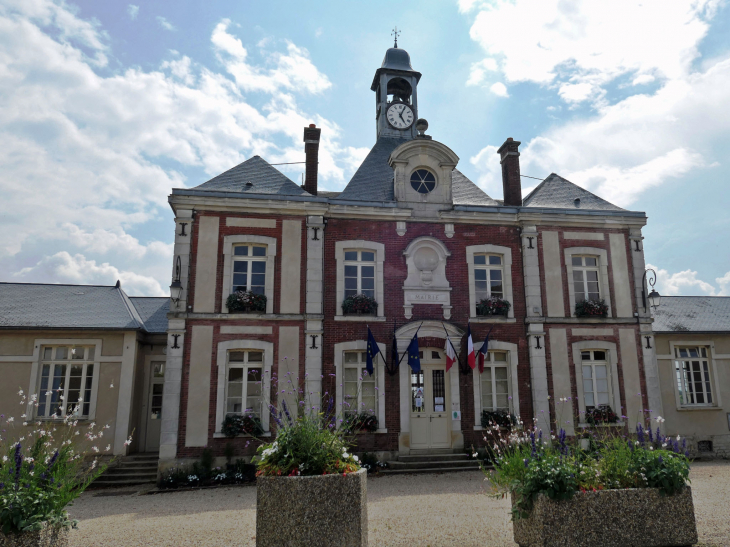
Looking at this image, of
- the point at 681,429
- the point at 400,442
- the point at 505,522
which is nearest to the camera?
the point at 505,522

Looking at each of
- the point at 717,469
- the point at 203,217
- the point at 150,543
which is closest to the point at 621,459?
the point at 150,543

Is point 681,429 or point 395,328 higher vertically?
point 395,328

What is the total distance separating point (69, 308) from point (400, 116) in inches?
411

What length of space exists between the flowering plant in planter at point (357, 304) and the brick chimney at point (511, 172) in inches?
197

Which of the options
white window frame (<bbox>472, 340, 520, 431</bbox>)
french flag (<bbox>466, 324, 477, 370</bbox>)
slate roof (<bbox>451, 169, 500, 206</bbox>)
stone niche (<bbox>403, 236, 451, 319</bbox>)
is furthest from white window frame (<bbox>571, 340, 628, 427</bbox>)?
Answer: slate roof (<bbox>451, 169, 500, 206</bbox>)

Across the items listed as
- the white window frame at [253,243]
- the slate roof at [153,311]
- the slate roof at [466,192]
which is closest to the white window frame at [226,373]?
the white window frame at [253,243]

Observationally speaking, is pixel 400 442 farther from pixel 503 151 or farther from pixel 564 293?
pixel 503 151

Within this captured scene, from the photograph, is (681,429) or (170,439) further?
(681,429)

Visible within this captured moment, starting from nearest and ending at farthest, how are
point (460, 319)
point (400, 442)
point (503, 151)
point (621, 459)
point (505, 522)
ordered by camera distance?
point (621, 459), point (505, 522), point (400, 442), point (460, 319), point (503, 151)

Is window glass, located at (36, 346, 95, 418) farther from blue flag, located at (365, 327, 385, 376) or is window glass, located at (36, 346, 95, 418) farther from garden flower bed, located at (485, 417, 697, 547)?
garden flower bed, located at (485, 417, 697, 547)

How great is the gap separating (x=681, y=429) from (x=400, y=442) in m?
7.26

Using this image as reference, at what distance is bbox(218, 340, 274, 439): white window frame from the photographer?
1109 cm

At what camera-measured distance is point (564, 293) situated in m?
12.9

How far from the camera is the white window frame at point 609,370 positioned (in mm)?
12328
